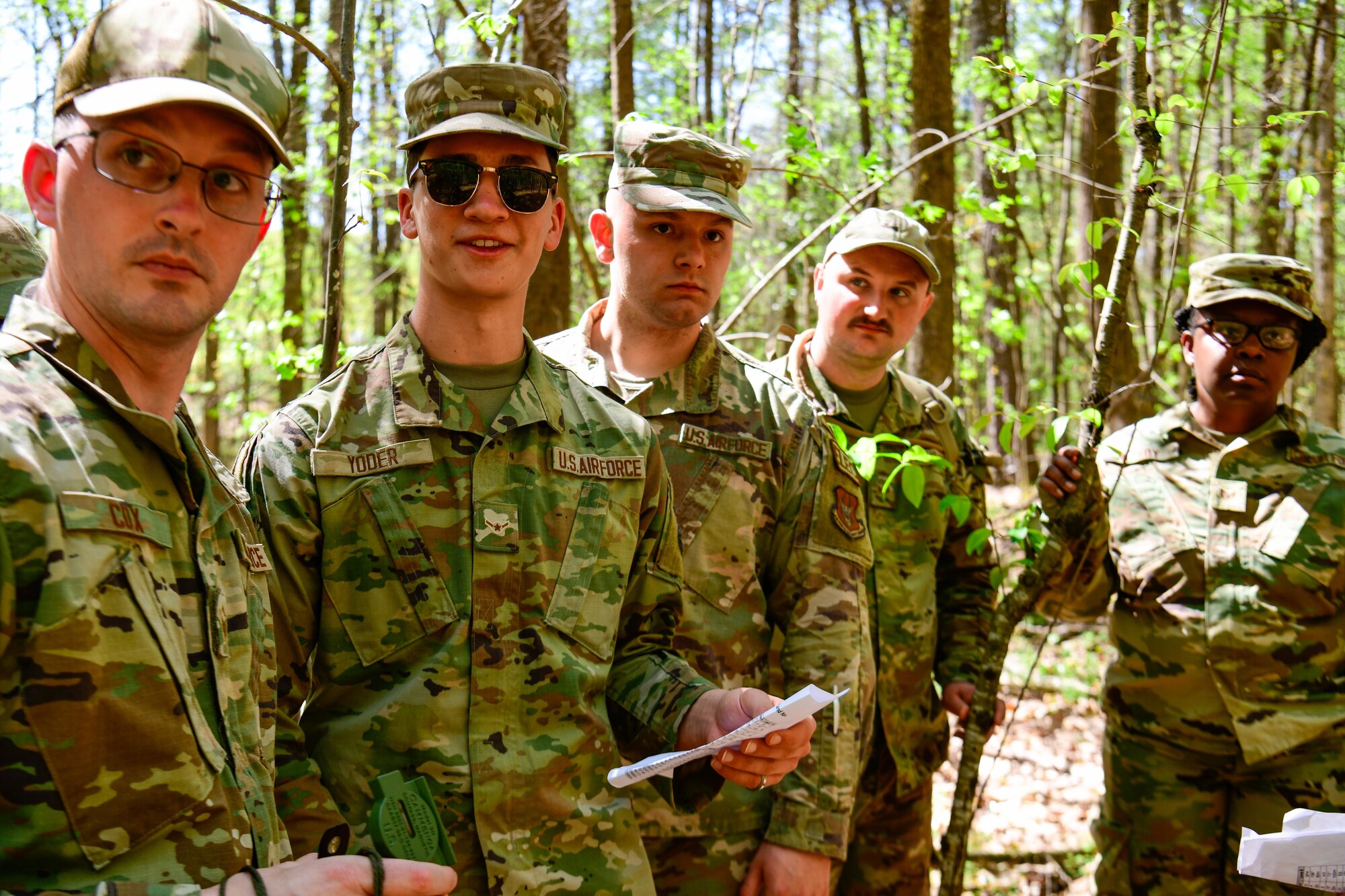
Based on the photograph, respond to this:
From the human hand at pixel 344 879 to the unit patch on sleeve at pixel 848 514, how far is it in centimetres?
163

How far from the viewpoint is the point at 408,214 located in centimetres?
234

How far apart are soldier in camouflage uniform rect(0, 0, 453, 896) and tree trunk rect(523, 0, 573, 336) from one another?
341 cm

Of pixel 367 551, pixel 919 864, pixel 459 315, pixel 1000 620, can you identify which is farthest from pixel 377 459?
pixel 919 864

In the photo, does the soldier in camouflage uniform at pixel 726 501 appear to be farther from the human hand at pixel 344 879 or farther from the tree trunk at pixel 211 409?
the tree trunk at pixel 211 409

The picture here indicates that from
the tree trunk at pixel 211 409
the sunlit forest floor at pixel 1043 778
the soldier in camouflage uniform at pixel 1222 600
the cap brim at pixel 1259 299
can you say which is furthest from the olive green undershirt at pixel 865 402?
the tree trunk at pixel 211 409

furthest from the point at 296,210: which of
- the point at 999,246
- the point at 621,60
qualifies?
the point at 999,246

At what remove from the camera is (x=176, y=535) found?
1564 millimetres

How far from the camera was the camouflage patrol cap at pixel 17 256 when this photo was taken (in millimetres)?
2637

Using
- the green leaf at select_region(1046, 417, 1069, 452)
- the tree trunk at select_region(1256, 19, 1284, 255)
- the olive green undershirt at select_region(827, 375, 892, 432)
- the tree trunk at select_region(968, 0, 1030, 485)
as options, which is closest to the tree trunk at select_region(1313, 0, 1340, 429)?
the tree trunk at select_region(1256, 19, 1284, 255)

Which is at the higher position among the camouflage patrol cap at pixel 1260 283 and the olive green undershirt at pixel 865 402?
the camouflage patrol cap at pixel 1260 283

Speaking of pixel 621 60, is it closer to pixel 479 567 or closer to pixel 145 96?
pixel 479 567

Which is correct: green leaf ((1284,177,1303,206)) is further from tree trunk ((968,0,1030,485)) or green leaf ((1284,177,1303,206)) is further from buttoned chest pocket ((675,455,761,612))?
tree trunk ((968,0,1030,485))

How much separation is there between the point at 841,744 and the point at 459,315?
1.50m

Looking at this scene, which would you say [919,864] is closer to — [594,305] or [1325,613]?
[1325,613]
